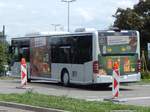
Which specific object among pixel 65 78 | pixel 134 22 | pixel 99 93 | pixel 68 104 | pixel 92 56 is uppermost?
pixel 134 22

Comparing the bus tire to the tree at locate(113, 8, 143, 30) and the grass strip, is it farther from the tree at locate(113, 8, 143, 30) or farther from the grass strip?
the tree at locate(113, 8, 143, 30)

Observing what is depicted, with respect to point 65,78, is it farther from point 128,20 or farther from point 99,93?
point 128,20

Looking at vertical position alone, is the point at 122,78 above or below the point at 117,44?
below

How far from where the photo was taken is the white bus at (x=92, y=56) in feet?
83.3

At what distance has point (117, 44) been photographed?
26.0 m

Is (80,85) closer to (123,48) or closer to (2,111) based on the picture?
(123,48)

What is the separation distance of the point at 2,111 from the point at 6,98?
275 centimetres

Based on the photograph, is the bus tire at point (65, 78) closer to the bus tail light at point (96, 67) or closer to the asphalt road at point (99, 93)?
the asphalt road at point (99, 93)

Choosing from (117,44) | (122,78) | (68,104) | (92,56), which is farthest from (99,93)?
(68,104)

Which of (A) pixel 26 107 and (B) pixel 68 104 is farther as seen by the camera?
(A) pixel 26 107

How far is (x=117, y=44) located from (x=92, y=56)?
1.53 m

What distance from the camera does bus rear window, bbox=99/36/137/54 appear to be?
25531 millimetres

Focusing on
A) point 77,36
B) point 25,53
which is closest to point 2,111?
point 77,36

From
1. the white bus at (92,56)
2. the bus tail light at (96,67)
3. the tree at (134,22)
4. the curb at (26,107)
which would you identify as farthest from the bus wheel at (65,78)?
the tree at (134,22)
